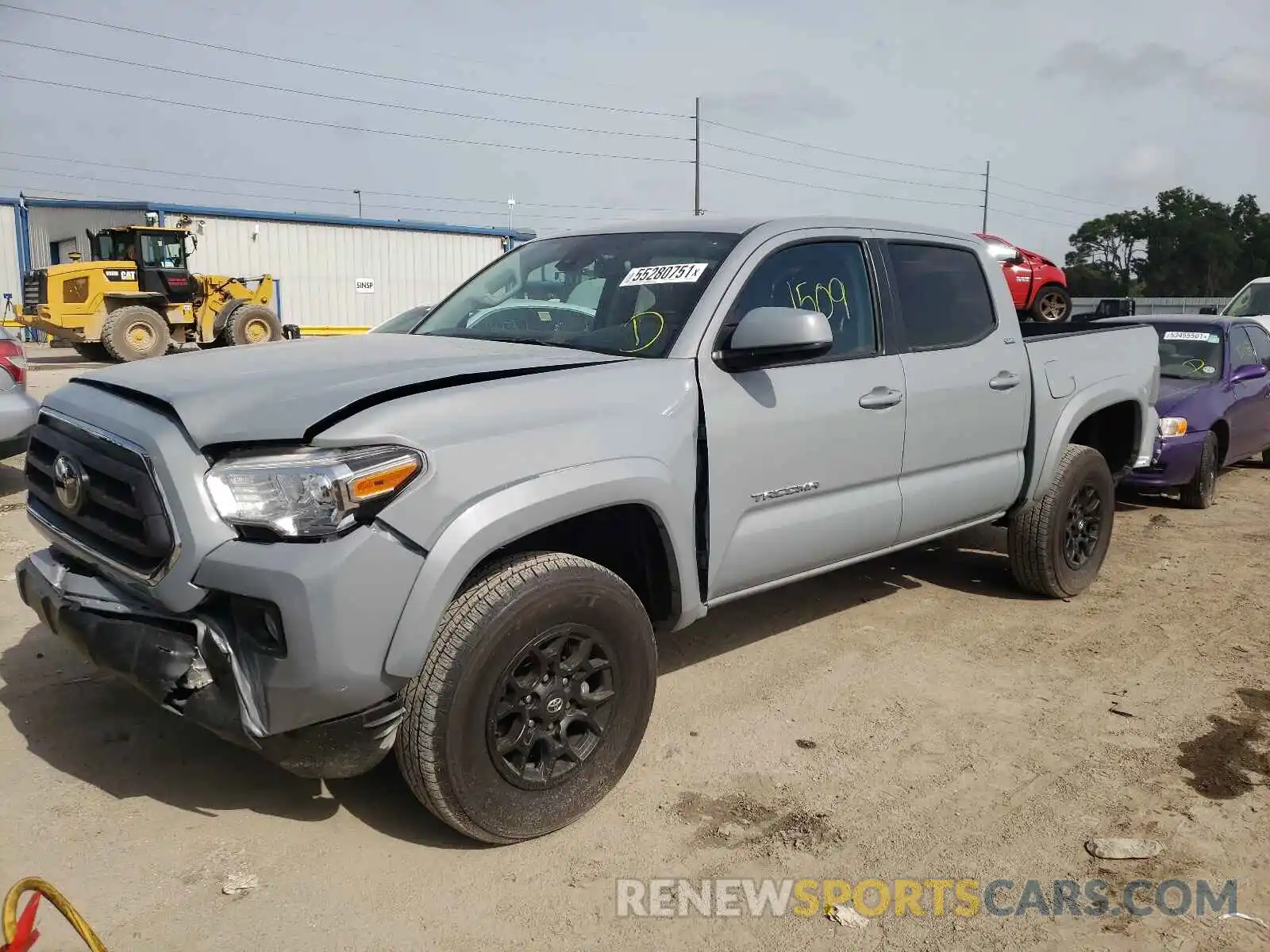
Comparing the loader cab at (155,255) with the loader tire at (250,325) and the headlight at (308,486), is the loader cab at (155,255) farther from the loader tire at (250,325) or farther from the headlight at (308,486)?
the headlight at (308,486)

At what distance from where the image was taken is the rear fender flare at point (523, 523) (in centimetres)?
258

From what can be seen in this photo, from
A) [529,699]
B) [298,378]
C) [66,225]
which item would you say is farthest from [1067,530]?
[66,225]

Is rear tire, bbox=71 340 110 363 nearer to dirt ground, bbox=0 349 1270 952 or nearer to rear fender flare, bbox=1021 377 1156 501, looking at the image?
dirt ground, bbox=0 349 1270 952

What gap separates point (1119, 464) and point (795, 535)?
314cm

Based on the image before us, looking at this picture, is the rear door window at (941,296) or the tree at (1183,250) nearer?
the rear door window at (941,296)

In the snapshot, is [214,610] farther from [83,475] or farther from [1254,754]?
[1254,754]

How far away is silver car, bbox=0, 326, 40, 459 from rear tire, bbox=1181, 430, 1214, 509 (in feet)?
28.1

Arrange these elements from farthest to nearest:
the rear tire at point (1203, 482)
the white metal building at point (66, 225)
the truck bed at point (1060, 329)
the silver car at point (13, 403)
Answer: the white metal building at point (66, 225), the rear tire at point (1203, 482), the silver car at point (13, 403), the truck bed at point (1060, 329)

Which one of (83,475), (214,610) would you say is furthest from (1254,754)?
(83,475)

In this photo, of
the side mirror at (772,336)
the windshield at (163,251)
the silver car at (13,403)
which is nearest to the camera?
the side mirror at (772,336)

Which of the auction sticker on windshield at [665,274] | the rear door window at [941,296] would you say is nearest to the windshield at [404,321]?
the auction sticker on windshield at [665,274]

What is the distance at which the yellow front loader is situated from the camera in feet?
64.1

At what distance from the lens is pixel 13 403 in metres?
6.82

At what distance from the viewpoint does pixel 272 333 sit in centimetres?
2075
